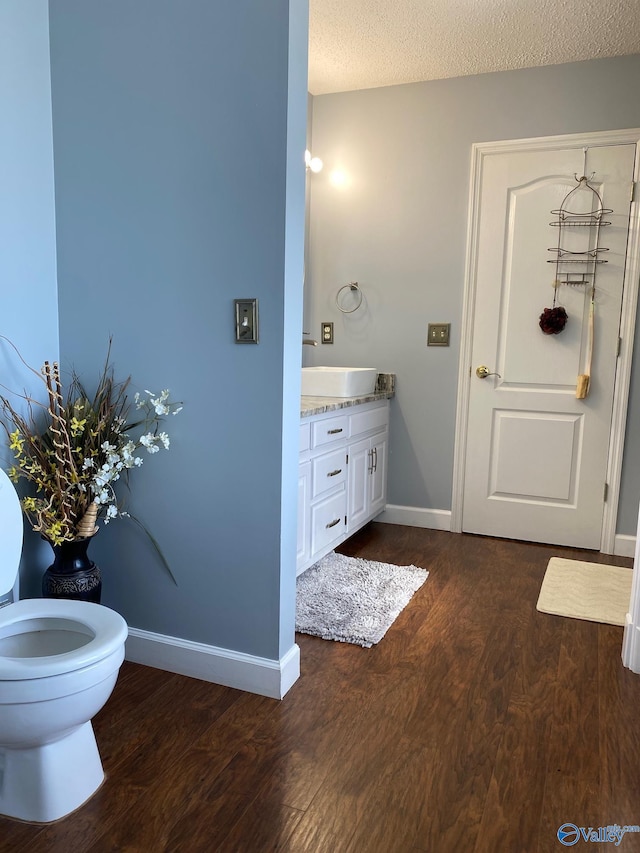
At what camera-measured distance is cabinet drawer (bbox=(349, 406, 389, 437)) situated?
313cm

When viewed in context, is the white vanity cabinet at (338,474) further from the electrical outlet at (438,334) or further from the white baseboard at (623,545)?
the white baseboard at (623,545)

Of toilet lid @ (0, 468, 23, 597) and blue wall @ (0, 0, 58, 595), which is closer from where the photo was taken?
toilet lid @ (0, 468, 23, 597)

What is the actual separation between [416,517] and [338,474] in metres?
1.00

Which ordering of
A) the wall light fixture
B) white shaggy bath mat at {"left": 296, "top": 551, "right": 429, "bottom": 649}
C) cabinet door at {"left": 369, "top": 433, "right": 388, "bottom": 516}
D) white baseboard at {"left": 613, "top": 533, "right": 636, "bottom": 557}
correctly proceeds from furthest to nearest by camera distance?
the wall light fixture < cabinet door at {"left": 369, "top": 433, "right": 388, "bottom": 516} < white baseboard at {"left": 613, "top": 533, "right": 636, "bottom": 557} < white shaggy bath mat at {"left": 296, "top": 551, "right": 429, "bottom": 649}

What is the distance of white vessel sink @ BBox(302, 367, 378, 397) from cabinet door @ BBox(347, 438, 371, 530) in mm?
275

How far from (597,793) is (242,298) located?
1.60 metres

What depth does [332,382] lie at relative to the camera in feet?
10.4

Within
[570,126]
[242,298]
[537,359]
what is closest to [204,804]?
[242,298]

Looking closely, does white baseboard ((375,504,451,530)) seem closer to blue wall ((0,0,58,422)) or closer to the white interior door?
the white interior door

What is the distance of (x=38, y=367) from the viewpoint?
2.04 meters

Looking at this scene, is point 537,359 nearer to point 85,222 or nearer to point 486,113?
point 486,113

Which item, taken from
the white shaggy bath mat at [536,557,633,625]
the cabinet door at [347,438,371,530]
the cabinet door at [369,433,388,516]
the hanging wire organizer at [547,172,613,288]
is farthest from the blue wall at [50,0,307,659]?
the hanging wire organizer at [547,172,613,288]

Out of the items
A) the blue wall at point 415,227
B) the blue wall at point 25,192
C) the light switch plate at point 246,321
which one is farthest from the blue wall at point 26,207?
the blue wall at point 415,227

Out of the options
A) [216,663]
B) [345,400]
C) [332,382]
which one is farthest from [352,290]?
[216,663]
